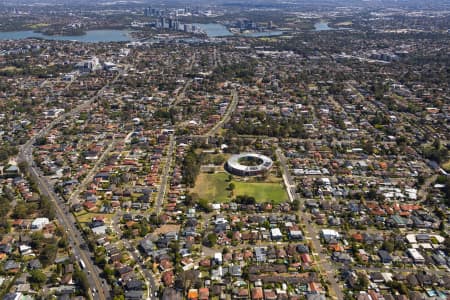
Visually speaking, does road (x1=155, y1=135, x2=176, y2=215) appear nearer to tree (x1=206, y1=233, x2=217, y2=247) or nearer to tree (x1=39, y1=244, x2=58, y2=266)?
Result: tree (x1=206, y1=233, x2=217, y2=247)

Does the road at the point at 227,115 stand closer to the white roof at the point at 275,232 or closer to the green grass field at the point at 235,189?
the green grass field at the point at 235,189

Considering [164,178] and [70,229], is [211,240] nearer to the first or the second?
[70,229]

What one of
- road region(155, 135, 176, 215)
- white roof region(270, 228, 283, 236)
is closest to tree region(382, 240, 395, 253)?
white roof region(270, 228, 283, 236)

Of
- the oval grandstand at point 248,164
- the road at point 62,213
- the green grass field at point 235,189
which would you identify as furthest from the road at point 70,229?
the oval grandstand at point 248,164

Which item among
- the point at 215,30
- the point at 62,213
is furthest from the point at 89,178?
the point at 215,30

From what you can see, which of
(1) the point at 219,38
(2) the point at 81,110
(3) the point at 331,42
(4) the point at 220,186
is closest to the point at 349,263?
(4) the point at 220,186

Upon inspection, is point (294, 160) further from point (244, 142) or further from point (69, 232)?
point (69, 232)
